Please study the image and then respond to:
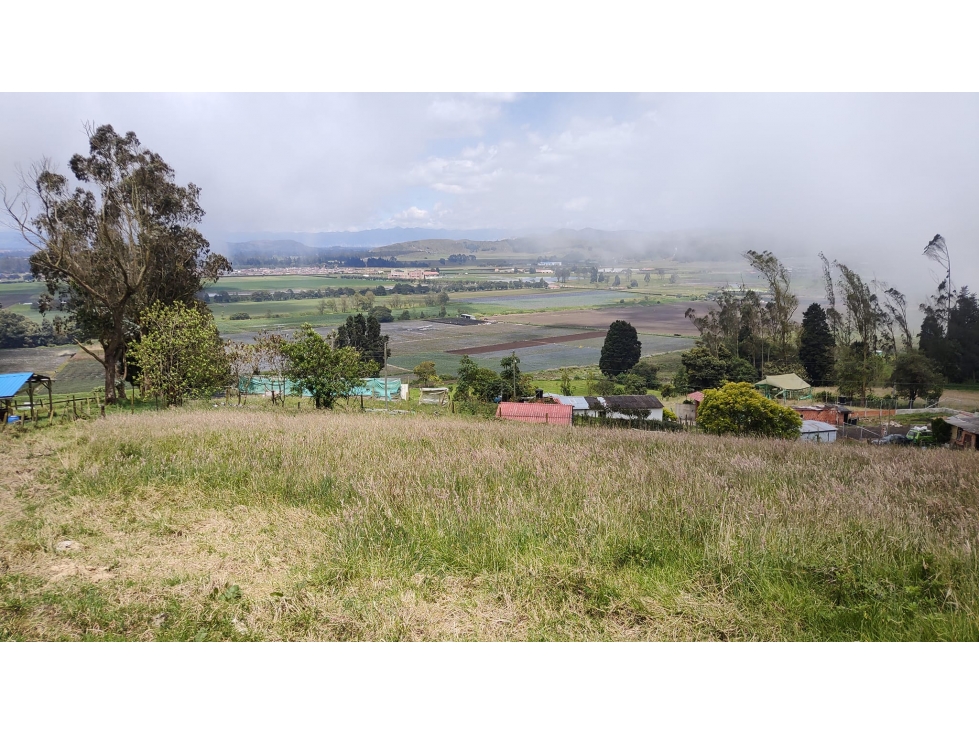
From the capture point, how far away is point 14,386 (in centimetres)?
555

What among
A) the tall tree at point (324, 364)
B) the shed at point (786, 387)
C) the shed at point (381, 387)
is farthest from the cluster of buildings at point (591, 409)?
the tall tree at point (324, 364)

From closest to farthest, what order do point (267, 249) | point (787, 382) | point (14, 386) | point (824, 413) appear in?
point (14, 386), point (824, 413), point (787, 382), point (267, 249)

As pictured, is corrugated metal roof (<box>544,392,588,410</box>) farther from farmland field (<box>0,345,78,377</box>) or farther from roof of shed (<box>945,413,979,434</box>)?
farmland field (<box>0,345,78,377</box>)

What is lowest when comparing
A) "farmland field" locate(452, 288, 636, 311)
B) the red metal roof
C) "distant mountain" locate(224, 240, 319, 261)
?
the red metal roof

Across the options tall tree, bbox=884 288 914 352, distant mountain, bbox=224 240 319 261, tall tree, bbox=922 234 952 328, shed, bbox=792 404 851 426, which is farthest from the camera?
distant mountain, bbox=224 240 319 261

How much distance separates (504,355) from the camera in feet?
25.7

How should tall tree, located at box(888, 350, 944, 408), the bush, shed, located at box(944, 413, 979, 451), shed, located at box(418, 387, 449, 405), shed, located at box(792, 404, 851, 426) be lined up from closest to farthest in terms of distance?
shed, located at box(944, 413, 979, 451) → tall tree, located at box(888, 350, 944, 408) → shed, located at box(792, 404, 851, 426) → the bush → shed, located at box(418, 387, 449, 405)

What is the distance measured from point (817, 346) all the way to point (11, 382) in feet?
26.8

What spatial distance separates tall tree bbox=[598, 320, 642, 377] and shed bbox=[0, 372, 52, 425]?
20.4 ft

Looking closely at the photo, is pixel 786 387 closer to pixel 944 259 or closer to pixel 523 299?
pixel 944 259

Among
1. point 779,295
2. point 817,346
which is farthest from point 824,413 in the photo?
point 779,295

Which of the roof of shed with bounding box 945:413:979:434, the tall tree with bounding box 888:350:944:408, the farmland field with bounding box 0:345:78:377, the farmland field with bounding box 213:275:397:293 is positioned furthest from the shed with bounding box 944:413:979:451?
the farmland field with bounding box 0:345:78:377

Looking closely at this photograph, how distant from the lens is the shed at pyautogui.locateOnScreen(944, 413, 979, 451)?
16.5 feet

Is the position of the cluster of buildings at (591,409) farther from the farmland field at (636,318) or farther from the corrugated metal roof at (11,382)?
the corrugated metal roof at (11,382)
